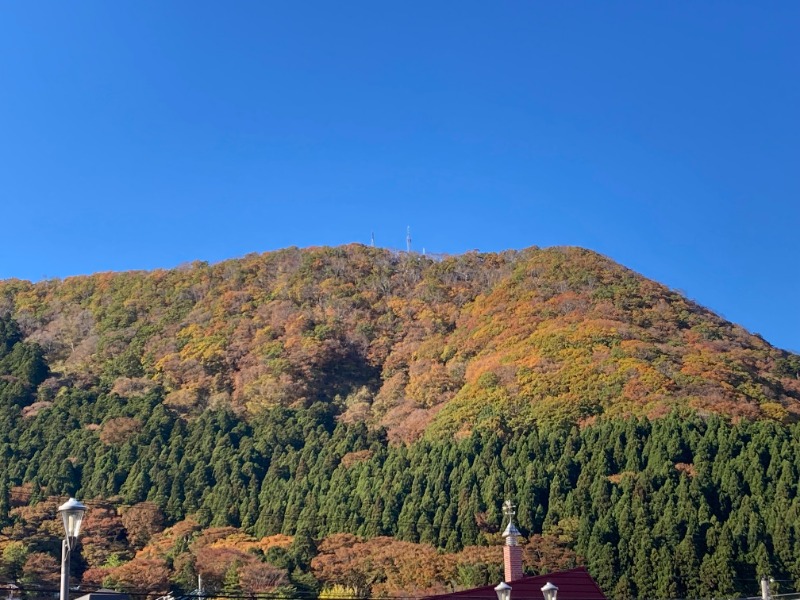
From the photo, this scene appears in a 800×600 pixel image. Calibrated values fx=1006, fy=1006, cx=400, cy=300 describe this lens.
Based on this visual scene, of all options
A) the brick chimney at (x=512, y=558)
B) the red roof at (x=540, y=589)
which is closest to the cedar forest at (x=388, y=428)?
the brick chimney at (x=512, y=558)

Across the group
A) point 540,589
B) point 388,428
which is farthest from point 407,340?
point 540,589

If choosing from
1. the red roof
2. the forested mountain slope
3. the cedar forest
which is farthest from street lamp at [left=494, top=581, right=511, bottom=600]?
the forested mountain slope

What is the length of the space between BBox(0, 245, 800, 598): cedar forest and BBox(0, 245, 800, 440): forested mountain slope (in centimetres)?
17

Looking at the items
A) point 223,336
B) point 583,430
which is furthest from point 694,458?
point 223,336

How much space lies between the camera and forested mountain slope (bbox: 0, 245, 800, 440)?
44750 mm

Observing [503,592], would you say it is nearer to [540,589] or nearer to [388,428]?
[540,589]

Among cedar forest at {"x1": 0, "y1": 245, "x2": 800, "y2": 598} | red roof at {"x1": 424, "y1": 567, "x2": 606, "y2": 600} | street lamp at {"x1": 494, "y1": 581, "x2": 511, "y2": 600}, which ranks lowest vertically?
red roof at {"x1": 424, "y1": 567, "x2": 606, "y2": 600}

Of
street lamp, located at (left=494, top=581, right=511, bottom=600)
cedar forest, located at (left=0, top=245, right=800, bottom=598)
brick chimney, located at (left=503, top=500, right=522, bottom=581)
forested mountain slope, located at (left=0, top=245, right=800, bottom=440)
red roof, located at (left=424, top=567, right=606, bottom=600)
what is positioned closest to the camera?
street lamp, located at (left=494, top=581, right=511, bottom=600)

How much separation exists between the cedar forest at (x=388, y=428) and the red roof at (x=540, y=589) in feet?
29.4

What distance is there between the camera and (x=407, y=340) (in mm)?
55594

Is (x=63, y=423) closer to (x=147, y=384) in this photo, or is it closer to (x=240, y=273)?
(x=147, y=384)

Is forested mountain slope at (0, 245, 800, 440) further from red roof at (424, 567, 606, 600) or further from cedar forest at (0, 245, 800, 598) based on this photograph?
red roof at (424, 567, 606, 600)

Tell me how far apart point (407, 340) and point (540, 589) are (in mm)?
37692

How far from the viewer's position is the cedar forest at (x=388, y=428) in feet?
111
